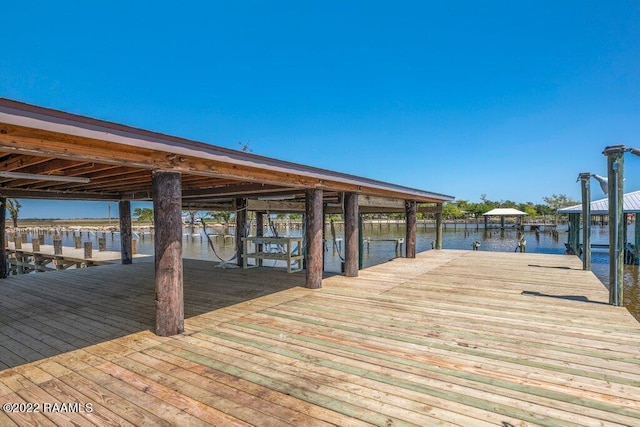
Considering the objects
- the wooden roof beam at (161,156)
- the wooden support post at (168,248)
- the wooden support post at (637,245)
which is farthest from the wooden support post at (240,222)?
the wooden support post at (637,245)

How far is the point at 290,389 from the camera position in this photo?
8.80ft

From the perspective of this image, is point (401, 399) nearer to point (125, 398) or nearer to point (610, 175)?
point (125, 398)

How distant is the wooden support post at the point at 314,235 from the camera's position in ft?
21.1

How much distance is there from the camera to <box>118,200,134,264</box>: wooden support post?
391 inches

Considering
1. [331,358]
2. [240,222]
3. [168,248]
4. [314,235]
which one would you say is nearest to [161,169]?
[168,248]

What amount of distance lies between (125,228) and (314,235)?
712 cm

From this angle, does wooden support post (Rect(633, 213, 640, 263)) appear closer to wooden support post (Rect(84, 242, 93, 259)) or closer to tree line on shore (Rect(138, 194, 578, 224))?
wooden support post (Rect(84, 242, 93, 259))

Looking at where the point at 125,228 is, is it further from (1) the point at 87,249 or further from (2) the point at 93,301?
(1) the point at 87,249

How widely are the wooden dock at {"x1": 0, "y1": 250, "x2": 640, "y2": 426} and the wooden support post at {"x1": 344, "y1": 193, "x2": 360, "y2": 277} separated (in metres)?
1.38

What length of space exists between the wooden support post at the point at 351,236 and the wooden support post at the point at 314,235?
1.20m

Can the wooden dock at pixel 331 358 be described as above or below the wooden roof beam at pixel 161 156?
below

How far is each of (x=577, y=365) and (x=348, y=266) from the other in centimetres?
494

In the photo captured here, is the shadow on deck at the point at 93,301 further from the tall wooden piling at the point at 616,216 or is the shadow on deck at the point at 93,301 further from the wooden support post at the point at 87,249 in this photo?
the tall wooden piling at the point at 616,216

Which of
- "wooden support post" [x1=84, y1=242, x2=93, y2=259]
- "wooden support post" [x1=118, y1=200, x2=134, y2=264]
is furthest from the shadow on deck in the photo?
"wooden support post" [x1=84, y1=242, x2=93, y2=259]
